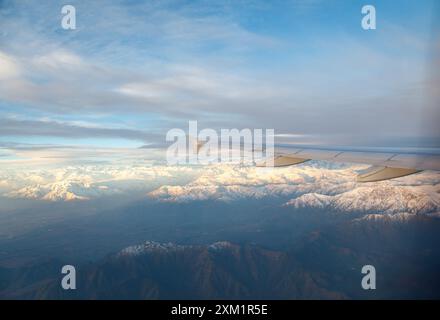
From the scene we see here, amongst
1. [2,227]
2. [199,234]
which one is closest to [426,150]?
[199,234]

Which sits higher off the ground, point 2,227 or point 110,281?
point 2,227

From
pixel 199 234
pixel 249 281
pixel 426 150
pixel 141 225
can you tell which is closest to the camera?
pixel 426 150

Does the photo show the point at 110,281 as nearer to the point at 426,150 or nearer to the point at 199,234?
the point at 199,234

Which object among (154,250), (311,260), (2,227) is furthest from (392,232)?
(2,227)

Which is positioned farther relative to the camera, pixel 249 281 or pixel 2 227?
pixel 2 227
